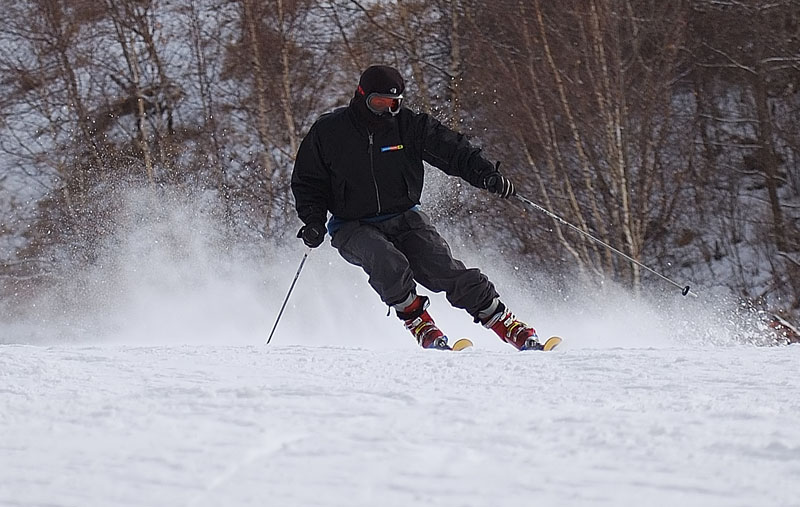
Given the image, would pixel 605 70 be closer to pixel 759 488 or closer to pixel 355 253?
pixel 355 253

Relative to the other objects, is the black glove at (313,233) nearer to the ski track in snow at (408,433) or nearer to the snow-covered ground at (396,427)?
the snow-covered ground at (396,427)

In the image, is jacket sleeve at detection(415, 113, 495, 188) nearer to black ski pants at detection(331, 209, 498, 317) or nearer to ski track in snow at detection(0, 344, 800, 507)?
black ski pants at detection(331, 209, 498, 317)

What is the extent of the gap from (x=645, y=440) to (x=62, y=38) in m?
13.8

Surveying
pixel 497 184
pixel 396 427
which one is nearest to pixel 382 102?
pixel 497 184

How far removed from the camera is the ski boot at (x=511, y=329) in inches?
177

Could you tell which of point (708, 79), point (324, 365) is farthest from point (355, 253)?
point (708, 79)

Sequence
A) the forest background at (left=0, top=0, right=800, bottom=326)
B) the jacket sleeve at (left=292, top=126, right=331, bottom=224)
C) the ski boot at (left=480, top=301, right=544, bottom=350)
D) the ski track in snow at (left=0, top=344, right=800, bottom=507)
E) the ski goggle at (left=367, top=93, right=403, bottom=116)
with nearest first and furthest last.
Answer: the ski track in snow at (left=0, top=344, right=800, bottom=507)
the ski boot at (left=480, top=301, right=544, bottom=350)
the ski goggle at (left=367, top=93, right=403, bottom=116)
the jacket sleeve at (left=292, top=126, right=331, bottom=224)
the forest background at (left=0, top=0, right=800, bottom=326)

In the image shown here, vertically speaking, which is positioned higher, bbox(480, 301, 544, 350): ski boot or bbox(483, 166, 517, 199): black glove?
bbox(483, 166, 517, 199): black glove

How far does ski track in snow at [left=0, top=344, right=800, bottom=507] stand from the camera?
6.16 ft

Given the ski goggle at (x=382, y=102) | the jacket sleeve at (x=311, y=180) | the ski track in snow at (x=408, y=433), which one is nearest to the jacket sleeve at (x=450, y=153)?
the ski goggle at (x=382, y=102)

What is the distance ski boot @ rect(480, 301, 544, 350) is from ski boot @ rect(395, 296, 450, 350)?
9.5 inches

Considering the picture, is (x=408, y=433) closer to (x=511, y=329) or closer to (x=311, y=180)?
(x=511, y=329)

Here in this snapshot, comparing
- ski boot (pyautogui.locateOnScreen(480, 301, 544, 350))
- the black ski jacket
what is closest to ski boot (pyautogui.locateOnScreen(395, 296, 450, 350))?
ski boot (pyautogui.locateOnScreen(480, 301, 544, 350))

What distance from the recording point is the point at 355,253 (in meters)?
4.67
